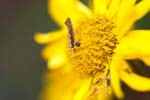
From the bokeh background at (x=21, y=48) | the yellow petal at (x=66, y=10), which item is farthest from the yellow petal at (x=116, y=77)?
the bokeh background at (x=21, y=48)

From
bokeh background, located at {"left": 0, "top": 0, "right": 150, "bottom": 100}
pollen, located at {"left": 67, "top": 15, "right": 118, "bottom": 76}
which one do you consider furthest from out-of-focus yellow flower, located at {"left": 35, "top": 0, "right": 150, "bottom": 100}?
bokeh background, located at {"left": 0, "top": 0, "right": 150, "bottom": 100}

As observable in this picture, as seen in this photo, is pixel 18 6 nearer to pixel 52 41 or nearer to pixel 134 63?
pixel 52 41

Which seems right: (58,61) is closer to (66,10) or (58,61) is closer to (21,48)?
(66,10)

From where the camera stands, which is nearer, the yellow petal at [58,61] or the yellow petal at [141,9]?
the yellow petal at [141,9]

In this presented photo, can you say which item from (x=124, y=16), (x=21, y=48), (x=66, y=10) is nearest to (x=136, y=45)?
(x=124, y=16)

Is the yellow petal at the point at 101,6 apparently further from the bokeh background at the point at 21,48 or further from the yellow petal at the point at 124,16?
the bokeh background at the point at 21,48

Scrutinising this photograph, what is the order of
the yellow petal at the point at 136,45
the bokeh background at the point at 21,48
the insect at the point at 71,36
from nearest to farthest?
the yellow petal at the point at 136,45
the insect at the point at 71,36
the bokeh background at the point at 21,48

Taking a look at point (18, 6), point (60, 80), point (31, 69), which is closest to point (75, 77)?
point (60, 80)
